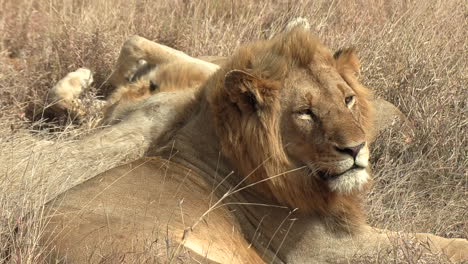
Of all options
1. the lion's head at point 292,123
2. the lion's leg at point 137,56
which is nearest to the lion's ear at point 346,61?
the lion's head at point 292,123

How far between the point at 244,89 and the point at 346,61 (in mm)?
745

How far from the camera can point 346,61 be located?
4.90 meters

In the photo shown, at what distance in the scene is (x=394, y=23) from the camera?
7.56m

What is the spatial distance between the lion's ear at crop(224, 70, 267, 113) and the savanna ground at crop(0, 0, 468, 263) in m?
1.10

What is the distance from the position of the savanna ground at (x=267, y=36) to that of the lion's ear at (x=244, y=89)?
1.10 metres

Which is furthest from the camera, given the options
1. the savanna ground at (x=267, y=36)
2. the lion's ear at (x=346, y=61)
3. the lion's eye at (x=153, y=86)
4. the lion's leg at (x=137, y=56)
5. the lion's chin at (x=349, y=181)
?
the lion's leg at (x=137, y=56)

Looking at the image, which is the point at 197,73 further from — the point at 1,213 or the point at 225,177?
the point at 1,213

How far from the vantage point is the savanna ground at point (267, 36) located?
5.22m

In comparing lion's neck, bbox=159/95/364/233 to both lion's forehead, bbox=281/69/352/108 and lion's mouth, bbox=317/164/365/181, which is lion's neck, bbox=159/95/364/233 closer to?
lion's mouth, bbox=317/164/365/181

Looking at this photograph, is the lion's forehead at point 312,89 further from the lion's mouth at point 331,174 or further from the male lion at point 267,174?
the lion's mouth at point 331,174

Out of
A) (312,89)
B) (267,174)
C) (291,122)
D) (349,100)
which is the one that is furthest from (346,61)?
(267,174)

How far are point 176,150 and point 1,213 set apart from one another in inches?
42.5

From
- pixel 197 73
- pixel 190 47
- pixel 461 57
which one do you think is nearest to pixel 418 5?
pixel 461 57

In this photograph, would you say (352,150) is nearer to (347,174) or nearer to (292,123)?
(347,174)
